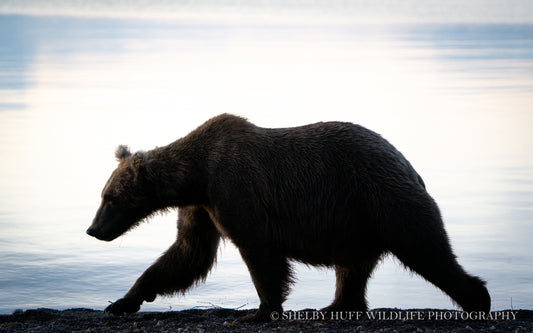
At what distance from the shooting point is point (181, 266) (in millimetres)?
8414

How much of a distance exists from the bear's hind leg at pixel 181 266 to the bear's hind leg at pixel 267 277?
72cm

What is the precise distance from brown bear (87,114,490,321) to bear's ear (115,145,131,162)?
0.01 meters

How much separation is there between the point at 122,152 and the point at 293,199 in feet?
5.37

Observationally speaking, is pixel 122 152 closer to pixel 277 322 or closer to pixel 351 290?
pixel 277 322

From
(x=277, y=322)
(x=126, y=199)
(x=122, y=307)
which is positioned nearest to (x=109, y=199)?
(x=126, y=199)

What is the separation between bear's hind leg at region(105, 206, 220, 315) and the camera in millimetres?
8359

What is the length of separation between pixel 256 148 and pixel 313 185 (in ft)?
1.92

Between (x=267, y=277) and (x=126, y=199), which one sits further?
(x=126, y=199)

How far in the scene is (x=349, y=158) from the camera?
7746 millimetres

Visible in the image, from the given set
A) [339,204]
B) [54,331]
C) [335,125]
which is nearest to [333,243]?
[339,204]

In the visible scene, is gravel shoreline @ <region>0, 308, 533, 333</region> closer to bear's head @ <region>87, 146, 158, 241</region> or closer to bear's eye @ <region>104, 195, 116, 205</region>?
bear's head @ <region>87, 146, 158, 241</region>

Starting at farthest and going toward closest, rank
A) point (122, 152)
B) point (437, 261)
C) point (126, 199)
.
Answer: point (122, 152) < point (126, 199) < point (437, 261)

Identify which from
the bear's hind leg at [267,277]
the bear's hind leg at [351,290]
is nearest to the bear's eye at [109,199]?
the bear's hind leg at [267,277]

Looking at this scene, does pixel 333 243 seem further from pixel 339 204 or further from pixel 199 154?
pixel 199 154
